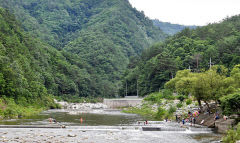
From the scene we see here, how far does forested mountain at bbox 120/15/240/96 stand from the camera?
108750mm

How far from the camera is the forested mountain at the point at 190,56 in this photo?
109 m

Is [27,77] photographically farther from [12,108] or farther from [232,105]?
[232,105]

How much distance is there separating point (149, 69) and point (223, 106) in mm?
86133

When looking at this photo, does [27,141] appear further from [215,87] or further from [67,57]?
[67,57]

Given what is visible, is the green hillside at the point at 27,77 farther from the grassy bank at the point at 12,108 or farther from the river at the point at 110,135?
the river at the point at 110,135

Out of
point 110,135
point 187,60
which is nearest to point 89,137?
point 110,135

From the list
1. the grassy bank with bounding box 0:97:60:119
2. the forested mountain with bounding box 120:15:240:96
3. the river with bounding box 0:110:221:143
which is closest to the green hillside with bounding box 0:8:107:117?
the grassy bank with bounding box 0:97:60:119

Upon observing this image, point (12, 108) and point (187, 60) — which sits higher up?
point (187, 60)

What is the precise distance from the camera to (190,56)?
11494cm

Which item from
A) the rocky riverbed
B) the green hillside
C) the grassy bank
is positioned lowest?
the rocky riverbed

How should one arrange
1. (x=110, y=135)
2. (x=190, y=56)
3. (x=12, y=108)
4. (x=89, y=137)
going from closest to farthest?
(x=89, y=137) < (x=110, y=135) < (x=12, y=108) < (x=190, y=56)

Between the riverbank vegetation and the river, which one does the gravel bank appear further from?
the riverbank vegetation

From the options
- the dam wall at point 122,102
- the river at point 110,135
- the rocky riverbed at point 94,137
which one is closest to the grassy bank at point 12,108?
the river at point 110,135

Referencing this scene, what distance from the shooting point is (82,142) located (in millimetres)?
33500
